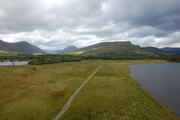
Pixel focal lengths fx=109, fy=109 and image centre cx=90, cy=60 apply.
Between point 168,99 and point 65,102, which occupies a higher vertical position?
point 65,102

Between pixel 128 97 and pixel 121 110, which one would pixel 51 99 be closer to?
pixel 121 110

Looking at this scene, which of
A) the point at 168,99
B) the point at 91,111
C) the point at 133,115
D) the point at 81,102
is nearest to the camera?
the point at 133,115

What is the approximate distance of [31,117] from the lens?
86.4ft

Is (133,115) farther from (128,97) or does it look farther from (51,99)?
(51,99)

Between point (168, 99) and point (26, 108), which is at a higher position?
point (26, 108)

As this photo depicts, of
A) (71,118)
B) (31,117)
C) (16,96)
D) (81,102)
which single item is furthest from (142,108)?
(16,96)

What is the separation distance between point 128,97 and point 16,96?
39.9 metres

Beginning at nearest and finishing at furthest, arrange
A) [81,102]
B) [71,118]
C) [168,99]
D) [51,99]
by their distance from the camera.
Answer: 1. [71,118]
2. [81,102]
3. [51,99]
4. [168,99]

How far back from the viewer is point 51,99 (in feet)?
122

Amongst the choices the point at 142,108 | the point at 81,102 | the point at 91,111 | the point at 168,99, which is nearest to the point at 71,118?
the point at 91,111

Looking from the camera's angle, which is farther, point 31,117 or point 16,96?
point 16,96

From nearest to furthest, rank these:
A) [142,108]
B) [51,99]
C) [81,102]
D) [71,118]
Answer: [71,118], [142,108], [81,102], [51,99]

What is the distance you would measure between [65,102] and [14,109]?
1365cm

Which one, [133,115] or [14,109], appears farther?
[14,109]
